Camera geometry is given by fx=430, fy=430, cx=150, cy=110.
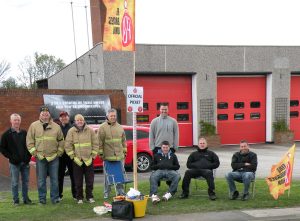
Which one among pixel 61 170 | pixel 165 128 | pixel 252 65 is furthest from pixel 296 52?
pixel 61 170

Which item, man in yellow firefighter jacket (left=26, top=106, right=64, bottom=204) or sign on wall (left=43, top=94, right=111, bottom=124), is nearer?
man in yellow firefighter jacket (left=26, top=106, right=64, bottom=204)

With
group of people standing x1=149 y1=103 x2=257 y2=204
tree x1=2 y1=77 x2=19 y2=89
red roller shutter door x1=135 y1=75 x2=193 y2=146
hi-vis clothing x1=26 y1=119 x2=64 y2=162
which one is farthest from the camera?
tree x1=2 y1=77 x2=19 y2=89

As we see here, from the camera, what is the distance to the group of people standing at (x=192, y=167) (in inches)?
353

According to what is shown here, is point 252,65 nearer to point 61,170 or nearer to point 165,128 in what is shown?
point 165,128

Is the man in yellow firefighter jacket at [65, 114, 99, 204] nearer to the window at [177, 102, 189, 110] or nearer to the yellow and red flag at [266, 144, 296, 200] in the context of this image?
the yellow and red flag at [266, 144, 296, 200]

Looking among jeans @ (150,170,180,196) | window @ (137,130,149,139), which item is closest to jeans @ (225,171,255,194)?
jeans @ (150,170,180,196)

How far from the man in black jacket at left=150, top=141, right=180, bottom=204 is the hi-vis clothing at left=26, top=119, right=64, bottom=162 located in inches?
85.6

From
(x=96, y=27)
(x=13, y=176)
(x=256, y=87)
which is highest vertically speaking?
(x=96, y=27)

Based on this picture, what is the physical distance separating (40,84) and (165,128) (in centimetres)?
3222

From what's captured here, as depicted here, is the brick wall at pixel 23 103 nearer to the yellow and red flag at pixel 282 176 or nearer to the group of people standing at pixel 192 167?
the group of people standing at pixel 192 167

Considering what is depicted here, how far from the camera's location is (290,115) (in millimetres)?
24625

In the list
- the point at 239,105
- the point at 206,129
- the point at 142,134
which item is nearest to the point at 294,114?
the point at 239,105

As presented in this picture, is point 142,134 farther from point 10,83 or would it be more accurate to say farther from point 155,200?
point 10,83

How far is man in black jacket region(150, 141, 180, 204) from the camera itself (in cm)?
899
